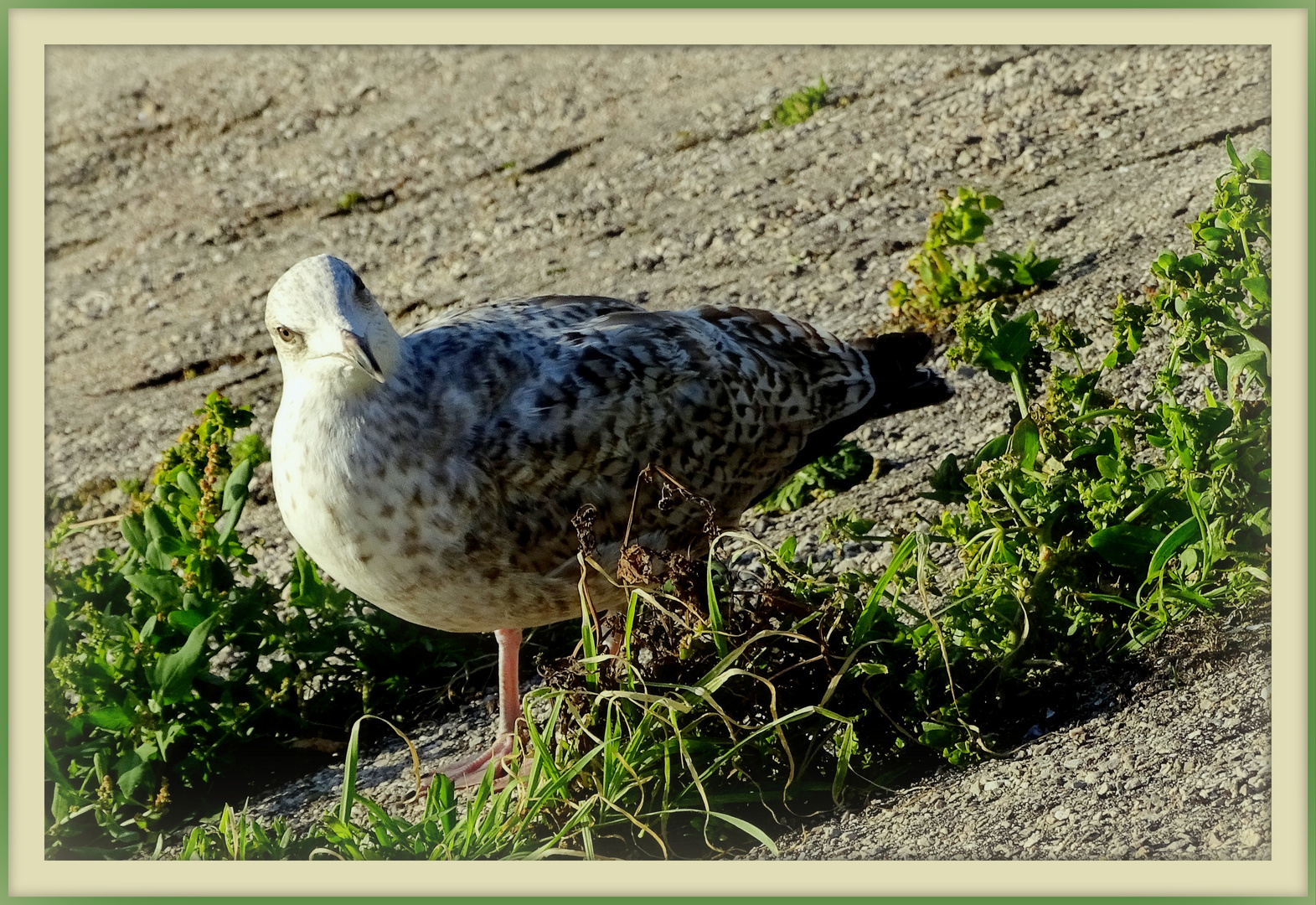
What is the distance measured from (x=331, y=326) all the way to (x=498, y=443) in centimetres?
61

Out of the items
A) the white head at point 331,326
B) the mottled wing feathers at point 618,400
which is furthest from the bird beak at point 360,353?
the mottled wing feathers at point 618,400

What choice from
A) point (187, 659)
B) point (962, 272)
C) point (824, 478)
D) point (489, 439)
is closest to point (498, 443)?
point (489, 439)

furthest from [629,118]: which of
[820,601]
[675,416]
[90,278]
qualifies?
[820,601]

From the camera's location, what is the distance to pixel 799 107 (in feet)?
26.2

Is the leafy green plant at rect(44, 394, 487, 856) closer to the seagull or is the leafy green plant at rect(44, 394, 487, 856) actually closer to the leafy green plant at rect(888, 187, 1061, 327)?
the seagull

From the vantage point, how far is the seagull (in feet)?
13.4

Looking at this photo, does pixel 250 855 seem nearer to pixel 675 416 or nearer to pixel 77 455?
pixel 675 416

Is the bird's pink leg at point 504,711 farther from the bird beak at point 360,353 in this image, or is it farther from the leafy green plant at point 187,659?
the bird beak at point 360,353

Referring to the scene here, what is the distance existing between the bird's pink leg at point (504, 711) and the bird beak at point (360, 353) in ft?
3.72

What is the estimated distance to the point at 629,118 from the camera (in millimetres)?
8484

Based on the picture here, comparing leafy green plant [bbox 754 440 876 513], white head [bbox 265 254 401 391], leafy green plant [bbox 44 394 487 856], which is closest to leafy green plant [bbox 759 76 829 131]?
leafy green plant [bbox 754 440 876 513]

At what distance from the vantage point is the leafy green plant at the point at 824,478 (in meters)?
5.61

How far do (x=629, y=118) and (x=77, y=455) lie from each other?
12.1 feet

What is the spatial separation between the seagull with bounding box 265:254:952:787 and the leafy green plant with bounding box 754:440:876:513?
2.41 feet
